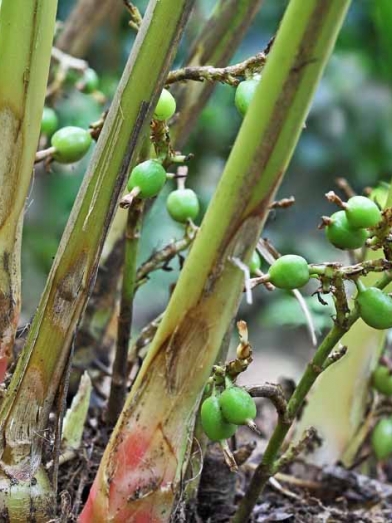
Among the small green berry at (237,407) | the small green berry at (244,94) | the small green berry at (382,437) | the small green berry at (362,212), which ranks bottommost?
the small green berry at (382,437)

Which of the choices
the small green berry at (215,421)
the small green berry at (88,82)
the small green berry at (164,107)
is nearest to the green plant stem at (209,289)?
the small green berry at (215,421)

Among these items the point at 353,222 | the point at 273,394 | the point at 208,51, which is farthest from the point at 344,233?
the point at 208,51

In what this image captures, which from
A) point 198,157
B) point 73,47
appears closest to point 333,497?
point 73,47

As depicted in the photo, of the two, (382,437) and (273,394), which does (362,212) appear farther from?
(382,437)

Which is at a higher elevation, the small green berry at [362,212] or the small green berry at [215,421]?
the small green berry at [362,212]

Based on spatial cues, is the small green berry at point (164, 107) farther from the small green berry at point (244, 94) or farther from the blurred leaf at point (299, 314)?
the blurred leaf at point (299, 314)

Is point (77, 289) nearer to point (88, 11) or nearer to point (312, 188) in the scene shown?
point (88, 11)
